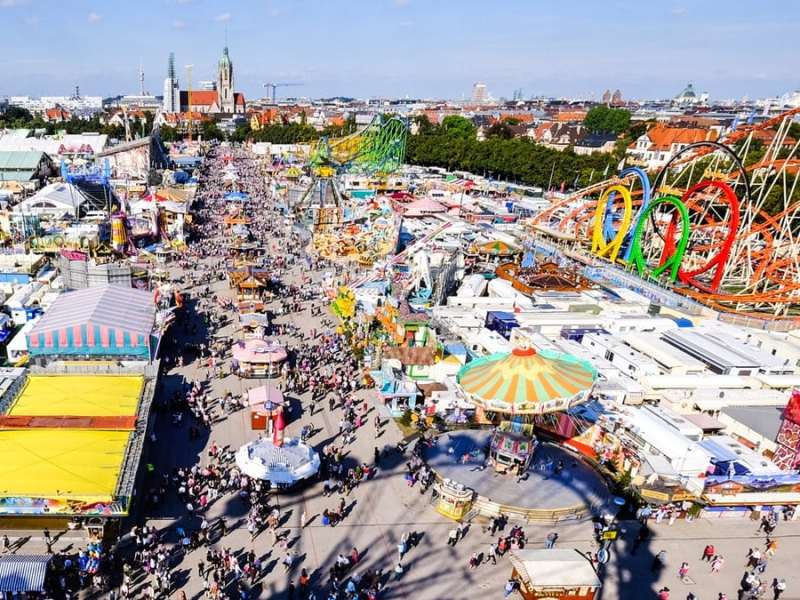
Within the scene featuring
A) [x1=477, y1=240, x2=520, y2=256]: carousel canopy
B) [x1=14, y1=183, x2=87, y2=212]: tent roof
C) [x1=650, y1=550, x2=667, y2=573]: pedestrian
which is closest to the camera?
[x1=650, y1=550, x2=667, y2=573]: pedestrian

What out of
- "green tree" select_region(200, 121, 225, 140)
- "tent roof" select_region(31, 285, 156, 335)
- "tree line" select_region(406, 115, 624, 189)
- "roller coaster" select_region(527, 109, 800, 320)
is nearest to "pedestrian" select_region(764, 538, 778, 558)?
"roller coaster" select_region(527, 109, 800, 320)

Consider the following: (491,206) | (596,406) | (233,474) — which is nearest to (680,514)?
(596,406)

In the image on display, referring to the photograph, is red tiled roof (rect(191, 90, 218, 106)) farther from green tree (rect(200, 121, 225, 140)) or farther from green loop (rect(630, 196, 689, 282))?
green loop (rect(630, 196, 689, 282))

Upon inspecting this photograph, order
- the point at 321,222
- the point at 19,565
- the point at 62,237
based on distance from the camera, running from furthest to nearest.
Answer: the point at 321,222
the point at 62,237
the point at 19,565

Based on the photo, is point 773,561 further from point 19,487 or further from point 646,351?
point 19,487

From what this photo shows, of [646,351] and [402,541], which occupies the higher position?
[646,351]

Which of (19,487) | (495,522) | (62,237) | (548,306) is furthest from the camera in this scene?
(62,237)
